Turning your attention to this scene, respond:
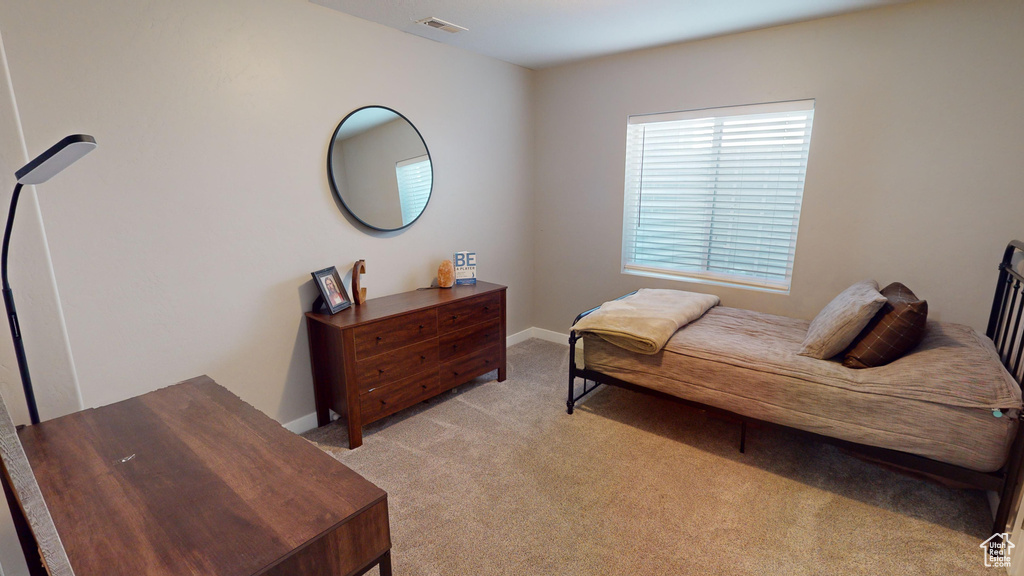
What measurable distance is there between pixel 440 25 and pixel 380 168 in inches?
36.5

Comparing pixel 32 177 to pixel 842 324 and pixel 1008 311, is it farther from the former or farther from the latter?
pixel 1008 311

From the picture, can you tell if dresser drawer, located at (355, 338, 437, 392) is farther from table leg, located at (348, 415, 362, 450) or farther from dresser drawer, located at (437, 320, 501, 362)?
table leg, located at (348, 415, 362, 450)

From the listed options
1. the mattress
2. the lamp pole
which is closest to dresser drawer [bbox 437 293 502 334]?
the mattress

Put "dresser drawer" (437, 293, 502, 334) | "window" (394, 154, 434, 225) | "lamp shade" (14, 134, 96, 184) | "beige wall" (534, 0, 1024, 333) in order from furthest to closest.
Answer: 1. "window" (394, 154, 434, 225)
2. "dresser drawer" (437, 293, 502, 334)
3. "beige wall" (534, 0, 1024, 333)
4. "lamp shade" (14, 134, 96, 184)

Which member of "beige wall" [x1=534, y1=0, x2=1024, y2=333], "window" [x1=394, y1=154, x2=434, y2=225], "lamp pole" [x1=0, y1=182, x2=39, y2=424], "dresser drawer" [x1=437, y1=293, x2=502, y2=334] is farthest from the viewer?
"window" [x1=394, y1=154, x2=434, y2=225]

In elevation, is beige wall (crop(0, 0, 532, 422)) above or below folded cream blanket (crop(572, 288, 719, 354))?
above

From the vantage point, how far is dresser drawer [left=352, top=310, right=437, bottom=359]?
2.46 meters

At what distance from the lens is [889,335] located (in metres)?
2.07

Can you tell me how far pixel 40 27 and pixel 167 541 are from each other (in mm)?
1987

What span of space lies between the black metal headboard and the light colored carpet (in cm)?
69

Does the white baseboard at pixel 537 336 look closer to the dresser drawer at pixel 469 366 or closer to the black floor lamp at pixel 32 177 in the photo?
the dresser drawer at pixel 469 366

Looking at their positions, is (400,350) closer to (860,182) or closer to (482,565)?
(482,565)

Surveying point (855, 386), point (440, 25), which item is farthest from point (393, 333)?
point (855, 386)

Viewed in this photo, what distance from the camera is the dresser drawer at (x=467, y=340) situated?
2947mm
